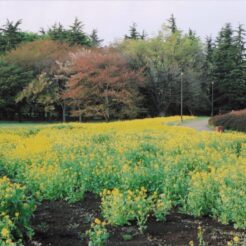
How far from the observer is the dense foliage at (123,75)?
49000mm

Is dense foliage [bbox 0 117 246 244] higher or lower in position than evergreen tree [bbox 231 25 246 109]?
lower

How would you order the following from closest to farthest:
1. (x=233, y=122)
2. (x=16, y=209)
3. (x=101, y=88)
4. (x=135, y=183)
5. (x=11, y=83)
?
(x=16, y=209), (x=135, y=183), (x=233, y=122), (x=101, y=88), (x=11, y=83)

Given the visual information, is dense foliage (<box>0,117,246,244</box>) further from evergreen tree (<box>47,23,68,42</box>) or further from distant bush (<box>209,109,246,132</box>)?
evergreen tree (<box>47,23,68,42</box>)

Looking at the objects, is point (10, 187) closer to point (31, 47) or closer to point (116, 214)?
point (116, 214)

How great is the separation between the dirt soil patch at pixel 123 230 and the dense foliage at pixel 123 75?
39.9m

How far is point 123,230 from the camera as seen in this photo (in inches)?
254

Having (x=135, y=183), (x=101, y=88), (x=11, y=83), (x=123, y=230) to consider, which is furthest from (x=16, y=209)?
(x=11, y=83)

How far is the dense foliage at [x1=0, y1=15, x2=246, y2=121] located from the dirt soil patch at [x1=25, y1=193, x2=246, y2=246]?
131 feet

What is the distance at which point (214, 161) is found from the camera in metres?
9.84

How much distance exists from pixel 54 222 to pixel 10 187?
96 cm

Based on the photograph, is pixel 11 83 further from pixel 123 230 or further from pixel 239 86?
pixel 123 230

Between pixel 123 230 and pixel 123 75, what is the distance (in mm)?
42905

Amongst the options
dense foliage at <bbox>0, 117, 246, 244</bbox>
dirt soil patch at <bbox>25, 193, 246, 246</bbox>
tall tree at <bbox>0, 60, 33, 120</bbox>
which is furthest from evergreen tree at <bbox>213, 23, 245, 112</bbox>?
dirt soil patch at <bbox>25, 193, 246, 246</bbox>

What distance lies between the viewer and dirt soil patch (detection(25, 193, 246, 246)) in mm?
5965
